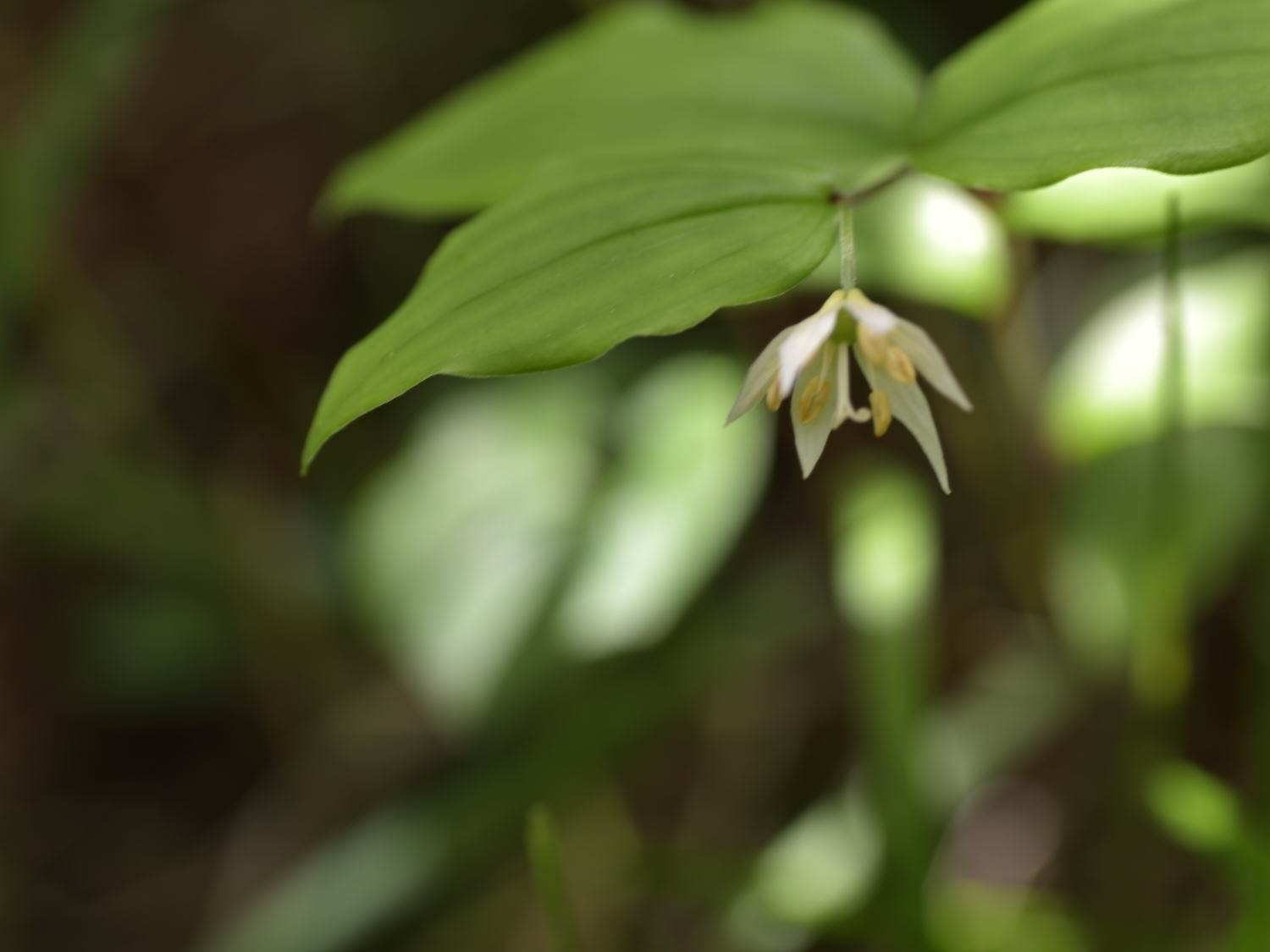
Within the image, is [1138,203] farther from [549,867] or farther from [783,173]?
[549,867]

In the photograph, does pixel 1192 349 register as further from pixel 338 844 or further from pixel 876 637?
pixel 338 844

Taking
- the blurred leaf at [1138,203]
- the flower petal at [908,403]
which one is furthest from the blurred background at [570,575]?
the flower petal at [908,403]

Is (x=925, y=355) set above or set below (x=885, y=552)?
above

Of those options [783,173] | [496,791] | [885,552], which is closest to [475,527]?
[496,791]

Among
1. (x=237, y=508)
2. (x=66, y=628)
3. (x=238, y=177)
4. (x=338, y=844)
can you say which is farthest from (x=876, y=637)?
(x=238, y=177)

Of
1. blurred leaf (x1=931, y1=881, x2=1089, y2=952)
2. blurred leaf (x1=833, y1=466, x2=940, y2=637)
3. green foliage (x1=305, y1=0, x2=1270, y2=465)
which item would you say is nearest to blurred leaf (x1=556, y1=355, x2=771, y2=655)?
blurred leaf (x1=833, y1=466, x2=940, y2=637)

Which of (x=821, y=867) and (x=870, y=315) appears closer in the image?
(x=870, y=315)
